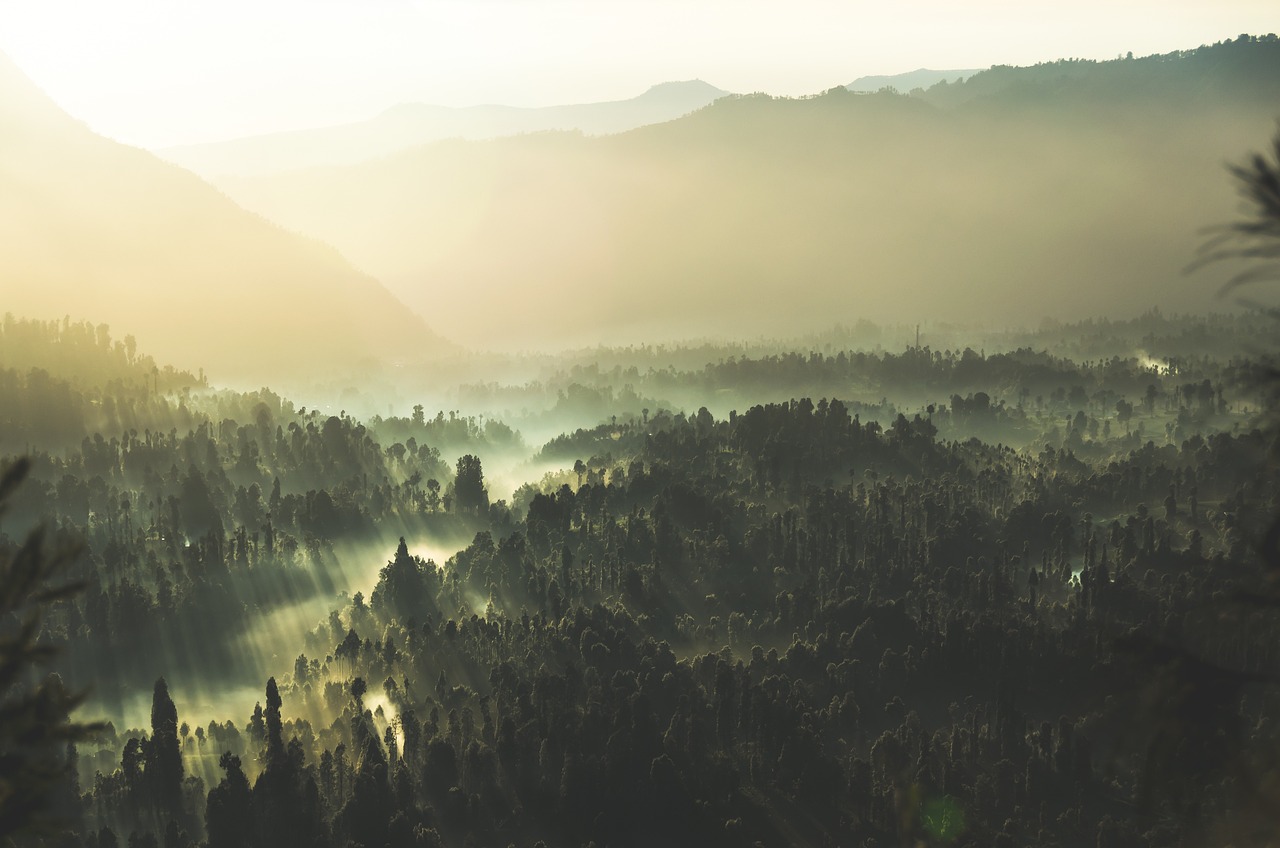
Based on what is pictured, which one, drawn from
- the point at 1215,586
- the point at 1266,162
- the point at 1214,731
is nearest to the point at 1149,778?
the point at 1214,731

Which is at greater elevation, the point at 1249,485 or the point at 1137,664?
A: the point at 1249,485

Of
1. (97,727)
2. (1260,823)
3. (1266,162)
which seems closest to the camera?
(1266,162)

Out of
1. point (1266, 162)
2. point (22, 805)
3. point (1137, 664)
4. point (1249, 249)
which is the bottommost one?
point (22, 805)

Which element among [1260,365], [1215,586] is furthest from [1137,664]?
[1260,365]

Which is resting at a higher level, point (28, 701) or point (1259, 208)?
point (1259, 208)

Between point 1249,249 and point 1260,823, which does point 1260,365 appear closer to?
point 1249,249

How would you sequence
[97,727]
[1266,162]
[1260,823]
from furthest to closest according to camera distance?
1. [97,727]
2. [1260,823]
3. [1266,162]

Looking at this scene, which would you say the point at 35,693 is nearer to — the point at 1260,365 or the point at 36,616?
the point at 36,616

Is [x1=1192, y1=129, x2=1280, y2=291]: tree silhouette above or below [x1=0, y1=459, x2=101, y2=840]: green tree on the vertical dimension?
above

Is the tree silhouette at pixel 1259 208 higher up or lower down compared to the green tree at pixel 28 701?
higher up

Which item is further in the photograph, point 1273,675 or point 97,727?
point 97,727
